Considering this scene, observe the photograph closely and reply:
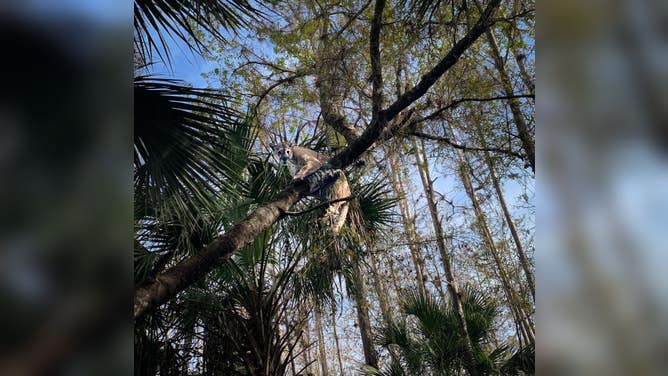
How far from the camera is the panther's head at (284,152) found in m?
2.79

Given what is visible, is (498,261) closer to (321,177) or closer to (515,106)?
(515,106)

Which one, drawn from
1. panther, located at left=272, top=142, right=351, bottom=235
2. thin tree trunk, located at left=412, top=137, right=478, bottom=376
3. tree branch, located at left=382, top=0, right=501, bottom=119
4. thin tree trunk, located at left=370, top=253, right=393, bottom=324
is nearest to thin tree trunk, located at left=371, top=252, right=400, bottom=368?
thin tree trunk, located at left=370, top=253, right=393, bottom=324

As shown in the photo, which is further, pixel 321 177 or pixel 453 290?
pixel 453 290

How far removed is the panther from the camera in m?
2.51

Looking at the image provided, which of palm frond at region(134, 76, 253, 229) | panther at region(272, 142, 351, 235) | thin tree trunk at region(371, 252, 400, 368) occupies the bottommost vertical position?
thin tree trunk at region(371, 252, 400, 368)

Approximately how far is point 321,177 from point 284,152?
446 mm

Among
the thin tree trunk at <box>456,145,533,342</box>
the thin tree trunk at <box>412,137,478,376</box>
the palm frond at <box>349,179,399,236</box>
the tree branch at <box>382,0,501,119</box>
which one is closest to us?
the tree branch at <box>382,0,501,119</box>

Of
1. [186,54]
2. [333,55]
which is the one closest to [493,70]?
[333,55]

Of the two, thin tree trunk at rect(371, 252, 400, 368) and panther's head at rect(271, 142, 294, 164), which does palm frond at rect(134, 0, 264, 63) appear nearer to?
panther's head at rect(271, 142, 294, 164)

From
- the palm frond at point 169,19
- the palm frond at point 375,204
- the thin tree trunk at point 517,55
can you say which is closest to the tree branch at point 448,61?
the thin tree trunk at point 517,55

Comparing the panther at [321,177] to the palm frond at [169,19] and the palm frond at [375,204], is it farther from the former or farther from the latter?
the palm frond at [169,19]

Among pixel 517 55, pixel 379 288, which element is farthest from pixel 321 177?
pixel 517 55

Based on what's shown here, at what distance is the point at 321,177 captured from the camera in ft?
8.22
